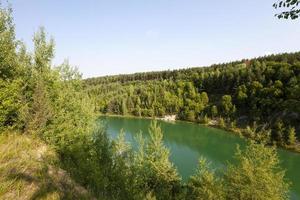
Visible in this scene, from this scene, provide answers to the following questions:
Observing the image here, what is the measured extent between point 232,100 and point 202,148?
150 ft

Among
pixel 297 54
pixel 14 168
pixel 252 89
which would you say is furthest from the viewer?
pixel 297 54

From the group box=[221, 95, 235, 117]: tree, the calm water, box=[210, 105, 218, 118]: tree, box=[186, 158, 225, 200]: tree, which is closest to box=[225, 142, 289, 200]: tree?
box=[186, 158, 225, 200]: tree

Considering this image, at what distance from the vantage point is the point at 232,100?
4080 inches

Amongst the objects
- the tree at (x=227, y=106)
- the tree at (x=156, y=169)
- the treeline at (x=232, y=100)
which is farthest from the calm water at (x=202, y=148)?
the tree at (x=227, y=106)

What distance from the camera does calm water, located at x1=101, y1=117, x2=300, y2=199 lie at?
4641 centimetres

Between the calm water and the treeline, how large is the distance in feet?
20.5

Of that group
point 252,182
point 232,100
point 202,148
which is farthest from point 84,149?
point 232,100

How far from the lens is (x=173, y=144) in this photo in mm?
67125

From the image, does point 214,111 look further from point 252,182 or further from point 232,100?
point 252,182

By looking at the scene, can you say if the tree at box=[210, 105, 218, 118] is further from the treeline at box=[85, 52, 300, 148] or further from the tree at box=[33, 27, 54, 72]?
the tree at box=[33, 27, 54, 72]

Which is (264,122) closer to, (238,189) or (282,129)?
(282,129)

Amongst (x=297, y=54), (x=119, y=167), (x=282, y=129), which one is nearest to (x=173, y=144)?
(x=282, y=129)

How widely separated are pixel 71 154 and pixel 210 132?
72.7m

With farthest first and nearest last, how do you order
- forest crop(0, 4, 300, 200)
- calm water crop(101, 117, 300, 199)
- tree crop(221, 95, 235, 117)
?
tree crop(221, 95, 235, 117), calm water crop(101, 117, 300, 199), forest crop(0, 4, 300, 200)
